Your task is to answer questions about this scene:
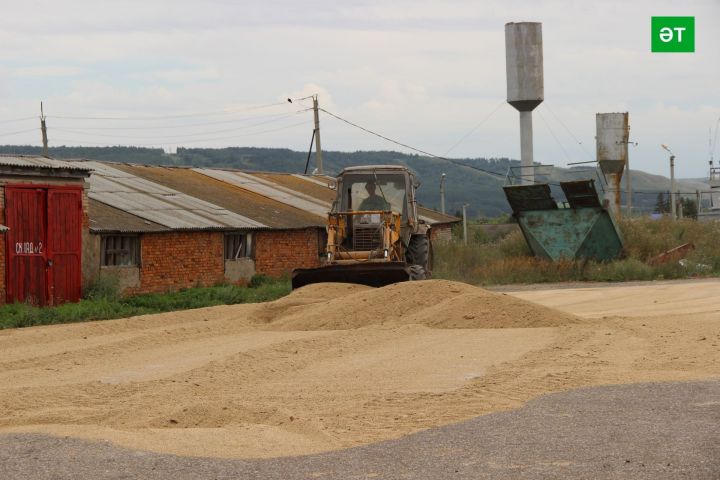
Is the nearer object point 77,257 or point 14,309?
point 14,309

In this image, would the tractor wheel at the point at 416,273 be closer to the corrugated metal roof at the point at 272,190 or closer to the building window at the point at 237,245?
the building window at the point at 237,245

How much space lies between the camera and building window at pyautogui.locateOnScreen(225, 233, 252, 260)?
31.8 m

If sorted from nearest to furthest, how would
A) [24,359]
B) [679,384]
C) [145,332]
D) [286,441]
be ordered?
[286,441] < [679,384] < [24,359] < [145,332]

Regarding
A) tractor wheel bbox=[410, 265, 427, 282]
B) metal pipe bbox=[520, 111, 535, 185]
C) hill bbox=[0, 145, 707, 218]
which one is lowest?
tractor wheel bbox=[410, 265, 427, 282]

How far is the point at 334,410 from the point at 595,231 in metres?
25.9

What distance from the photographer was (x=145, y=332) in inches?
761

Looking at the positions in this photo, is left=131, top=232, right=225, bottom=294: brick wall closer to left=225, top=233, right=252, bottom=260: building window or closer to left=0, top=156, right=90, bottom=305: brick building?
left=225, top=233, right=252, bottom=260: building window

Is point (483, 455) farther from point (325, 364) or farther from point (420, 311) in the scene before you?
point (420, 311)

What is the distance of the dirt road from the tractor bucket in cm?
40

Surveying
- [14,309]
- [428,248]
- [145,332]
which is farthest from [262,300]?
[145,332]

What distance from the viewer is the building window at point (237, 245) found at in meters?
31.8

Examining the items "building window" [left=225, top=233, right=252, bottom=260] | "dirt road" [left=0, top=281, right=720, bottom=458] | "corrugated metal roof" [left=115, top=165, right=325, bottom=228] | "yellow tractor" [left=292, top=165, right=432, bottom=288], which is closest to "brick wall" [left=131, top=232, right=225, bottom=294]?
"building window" [left=225, top=233, right=252, bottom=260]

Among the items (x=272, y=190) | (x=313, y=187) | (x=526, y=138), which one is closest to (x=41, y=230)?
(x=272, y=190)

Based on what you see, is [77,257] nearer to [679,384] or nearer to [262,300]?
[262,300]
